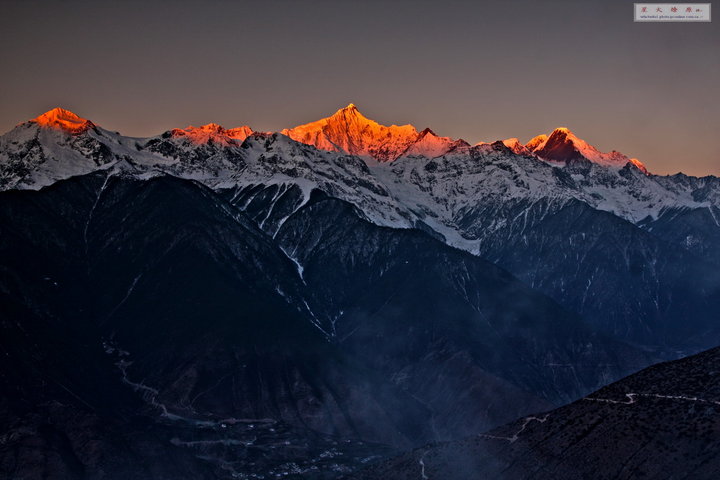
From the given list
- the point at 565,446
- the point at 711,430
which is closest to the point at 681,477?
the point at 711,430

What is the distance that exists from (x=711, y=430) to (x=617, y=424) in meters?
18.3

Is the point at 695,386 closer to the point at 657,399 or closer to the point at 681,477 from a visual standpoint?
the point at 657,399

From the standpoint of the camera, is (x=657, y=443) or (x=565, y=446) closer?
(x=657, y=443)

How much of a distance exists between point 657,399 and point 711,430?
15630 millimetres

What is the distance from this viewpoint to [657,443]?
614 feet

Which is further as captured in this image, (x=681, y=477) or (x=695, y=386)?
(x=695, y=386)

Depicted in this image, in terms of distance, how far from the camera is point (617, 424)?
645 feet

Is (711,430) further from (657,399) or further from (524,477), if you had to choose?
(524,477)

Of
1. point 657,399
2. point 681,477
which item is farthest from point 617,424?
point 681,477

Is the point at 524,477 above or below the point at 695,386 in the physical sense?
below

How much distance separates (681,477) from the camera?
583ft

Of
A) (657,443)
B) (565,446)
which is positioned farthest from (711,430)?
(565,446)

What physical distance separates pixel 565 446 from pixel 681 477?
25.4 m

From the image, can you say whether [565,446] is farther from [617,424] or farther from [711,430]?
[711,430]
